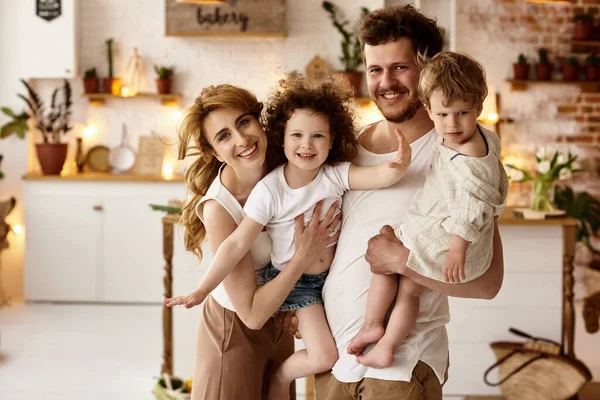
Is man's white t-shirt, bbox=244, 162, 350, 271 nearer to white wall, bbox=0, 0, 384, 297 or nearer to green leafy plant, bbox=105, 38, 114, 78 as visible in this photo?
white wall, bbox=0, 0, 384, 297

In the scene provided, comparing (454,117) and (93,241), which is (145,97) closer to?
(93,241)

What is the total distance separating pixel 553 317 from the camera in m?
4.32

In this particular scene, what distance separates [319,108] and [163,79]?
4.79 metres

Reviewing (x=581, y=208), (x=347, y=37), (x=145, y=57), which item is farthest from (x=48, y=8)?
(x=581, y=208)

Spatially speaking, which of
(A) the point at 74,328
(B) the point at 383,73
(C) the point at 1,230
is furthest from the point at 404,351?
(C) the point at 1,230

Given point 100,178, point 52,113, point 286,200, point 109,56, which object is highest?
point 109,56

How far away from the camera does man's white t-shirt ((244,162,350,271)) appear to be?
6.61ft

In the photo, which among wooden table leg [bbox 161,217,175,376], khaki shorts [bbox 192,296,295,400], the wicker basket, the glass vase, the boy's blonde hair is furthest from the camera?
the glass vase

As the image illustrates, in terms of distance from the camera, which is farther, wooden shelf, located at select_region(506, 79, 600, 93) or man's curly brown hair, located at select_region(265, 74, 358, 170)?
wooden shelf, located at select_region(506, 79, 600, 93)

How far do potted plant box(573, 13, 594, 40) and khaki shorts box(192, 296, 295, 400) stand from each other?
5.16 metres

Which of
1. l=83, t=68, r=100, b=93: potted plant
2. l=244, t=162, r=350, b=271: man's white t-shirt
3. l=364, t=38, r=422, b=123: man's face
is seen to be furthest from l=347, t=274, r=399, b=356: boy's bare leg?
l=83, t=68, r=100, b=93: potted plant

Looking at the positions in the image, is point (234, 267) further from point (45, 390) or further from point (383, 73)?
point (45, 390)

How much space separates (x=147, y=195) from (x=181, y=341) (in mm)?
2271

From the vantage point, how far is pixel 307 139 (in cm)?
200
